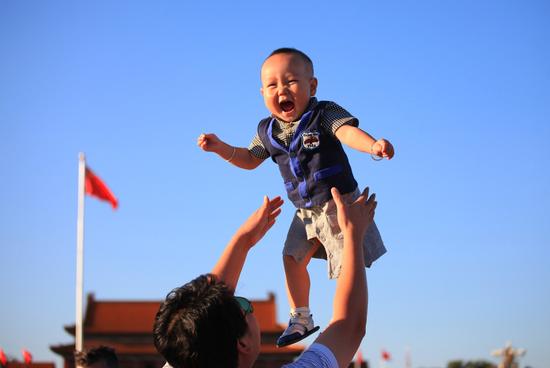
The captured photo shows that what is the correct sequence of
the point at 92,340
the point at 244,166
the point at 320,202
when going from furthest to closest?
the point at 92,340 → the point at 244,166 → the point at 320,202

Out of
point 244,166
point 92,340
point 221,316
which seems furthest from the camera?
point 92,340

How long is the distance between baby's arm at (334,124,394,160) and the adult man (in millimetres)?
650

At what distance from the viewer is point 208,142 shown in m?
4.88

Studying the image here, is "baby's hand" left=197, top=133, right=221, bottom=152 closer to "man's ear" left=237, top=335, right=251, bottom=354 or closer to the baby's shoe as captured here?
the baby's shoe

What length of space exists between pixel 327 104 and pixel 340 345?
1.78 meters

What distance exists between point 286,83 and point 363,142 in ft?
1.83

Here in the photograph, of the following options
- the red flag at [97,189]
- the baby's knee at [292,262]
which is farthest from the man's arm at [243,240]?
the red flag at [97,189]

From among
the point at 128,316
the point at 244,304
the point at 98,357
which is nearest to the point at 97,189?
the point at 98,357

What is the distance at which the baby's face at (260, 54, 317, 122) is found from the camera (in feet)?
14.6

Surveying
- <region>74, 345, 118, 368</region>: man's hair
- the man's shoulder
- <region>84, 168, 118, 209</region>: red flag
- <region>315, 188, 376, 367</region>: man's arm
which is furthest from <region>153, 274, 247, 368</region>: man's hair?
<region>84, 168, 118, 209</region>: red flag

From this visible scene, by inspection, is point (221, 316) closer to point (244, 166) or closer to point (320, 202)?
point (320, 202)

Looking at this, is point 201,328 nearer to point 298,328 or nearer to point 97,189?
point 298,328

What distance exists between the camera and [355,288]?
3.29m

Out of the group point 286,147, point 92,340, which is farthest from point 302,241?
point 92,340
